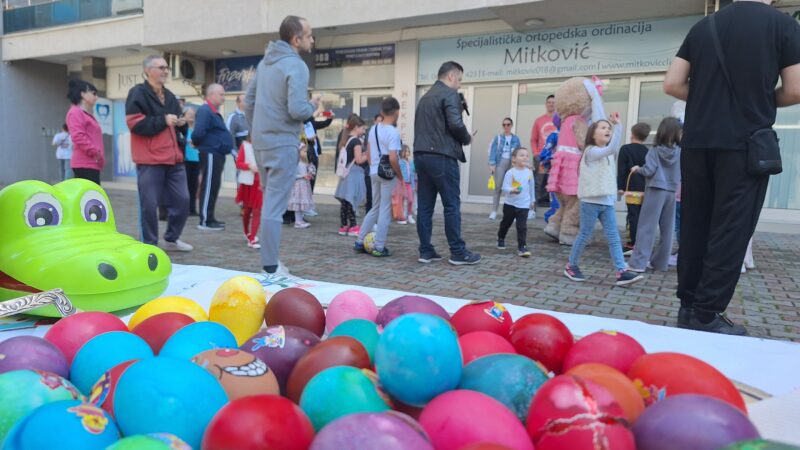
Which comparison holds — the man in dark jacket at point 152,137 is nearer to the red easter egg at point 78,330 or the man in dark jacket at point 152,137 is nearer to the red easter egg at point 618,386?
the red easter egg at point 78,330

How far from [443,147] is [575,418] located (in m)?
4.11

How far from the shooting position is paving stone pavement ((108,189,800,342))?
380 centimetres

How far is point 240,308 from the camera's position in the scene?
208 cm

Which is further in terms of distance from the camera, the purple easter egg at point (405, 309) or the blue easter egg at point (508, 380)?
the purple easter egg at point (405, 309)

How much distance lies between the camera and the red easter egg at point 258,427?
1.03 m

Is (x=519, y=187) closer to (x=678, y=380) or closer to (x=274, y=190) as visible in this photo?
(x=274, y=190)

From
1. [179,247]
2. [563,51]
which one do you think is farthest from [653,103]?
[179,247]

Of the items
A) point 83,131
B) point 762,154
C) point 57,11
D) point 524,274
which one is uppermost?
point 57,11

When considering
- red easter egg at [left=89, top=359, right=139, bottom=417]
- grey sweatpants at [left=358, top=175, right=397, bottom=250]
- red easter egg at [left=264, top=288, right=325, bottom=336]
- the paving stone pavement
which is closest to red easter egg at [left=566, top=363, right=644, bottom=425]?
red easter egg at [left=264, top=288, right=325, bottom=336]

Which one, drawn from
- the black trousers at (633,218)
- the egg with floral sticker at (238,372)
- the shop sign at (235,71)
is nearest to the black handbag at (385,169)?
the black trousers at (633,218)

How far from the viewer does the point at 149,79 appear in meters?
4.84

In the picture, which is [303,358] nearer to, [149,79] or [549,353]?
[549,353]

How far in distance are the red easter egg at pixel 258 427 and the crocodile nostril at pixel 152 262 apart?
195 cm

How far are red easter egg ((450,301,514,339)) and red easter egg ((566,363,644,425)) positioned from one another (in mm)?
517
